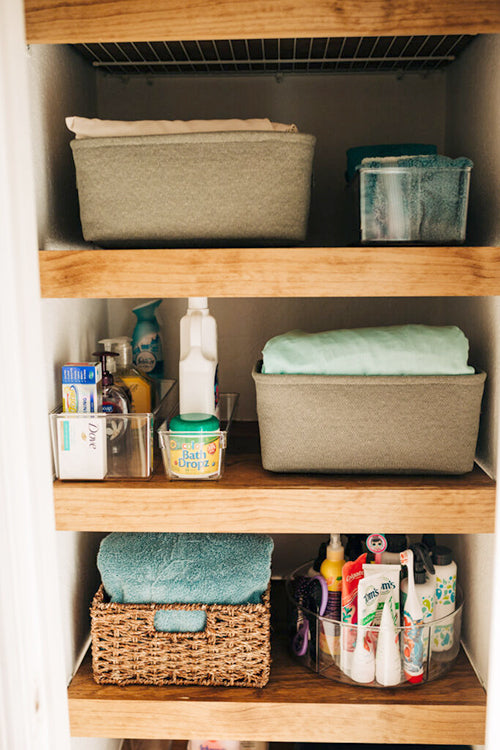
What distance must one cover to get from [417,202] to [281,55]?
453 mm

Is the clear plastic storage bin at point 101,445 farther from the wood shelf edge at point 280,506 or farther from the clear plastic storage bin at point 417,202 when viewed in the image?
the clear plastic storage bin at point 417,202

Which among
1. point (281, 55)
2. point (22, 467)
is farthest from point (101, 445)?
point (281, 55)

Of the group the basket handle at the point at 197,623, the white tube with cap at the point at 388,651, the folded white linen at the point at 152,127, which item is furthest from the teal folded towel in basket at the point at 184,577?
the folded white linen at the point at 152,127

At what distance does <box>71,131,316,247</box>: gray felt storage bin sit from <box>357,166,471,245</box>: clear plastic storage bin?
11cm

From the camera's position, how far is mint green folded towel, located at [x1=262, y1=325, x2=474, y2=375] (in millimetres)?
1037

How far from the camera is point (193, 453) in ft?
3.48

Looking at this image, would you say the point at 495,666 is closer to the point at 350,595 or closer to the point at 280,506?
the point at 350,595

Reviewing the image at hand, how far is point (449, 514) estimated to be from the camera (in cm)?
104

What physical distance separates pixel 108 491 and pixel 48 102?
662 millimetres

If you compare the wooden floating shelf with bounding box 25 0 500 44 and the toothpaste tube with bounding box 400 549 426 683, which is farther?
the toothpaste tube with bounding box 400 549 426 683

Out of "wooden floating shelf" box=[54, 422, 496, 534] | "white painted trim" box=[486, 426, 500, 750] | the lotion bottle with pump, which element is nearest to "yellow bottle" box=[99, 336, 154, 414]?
the lotion bottle with pump

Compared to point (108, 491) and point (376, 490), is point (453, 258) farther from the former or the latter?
point (108, 491)

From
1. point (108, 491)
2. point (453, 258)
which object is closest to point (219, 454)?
point (108, 491)

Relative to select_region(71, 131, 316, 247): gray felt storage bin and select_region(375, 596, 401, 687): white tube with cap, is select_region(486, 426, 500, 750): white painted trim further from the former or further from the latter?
select_region(71, 131, 316, 247): gray felt storage bin
